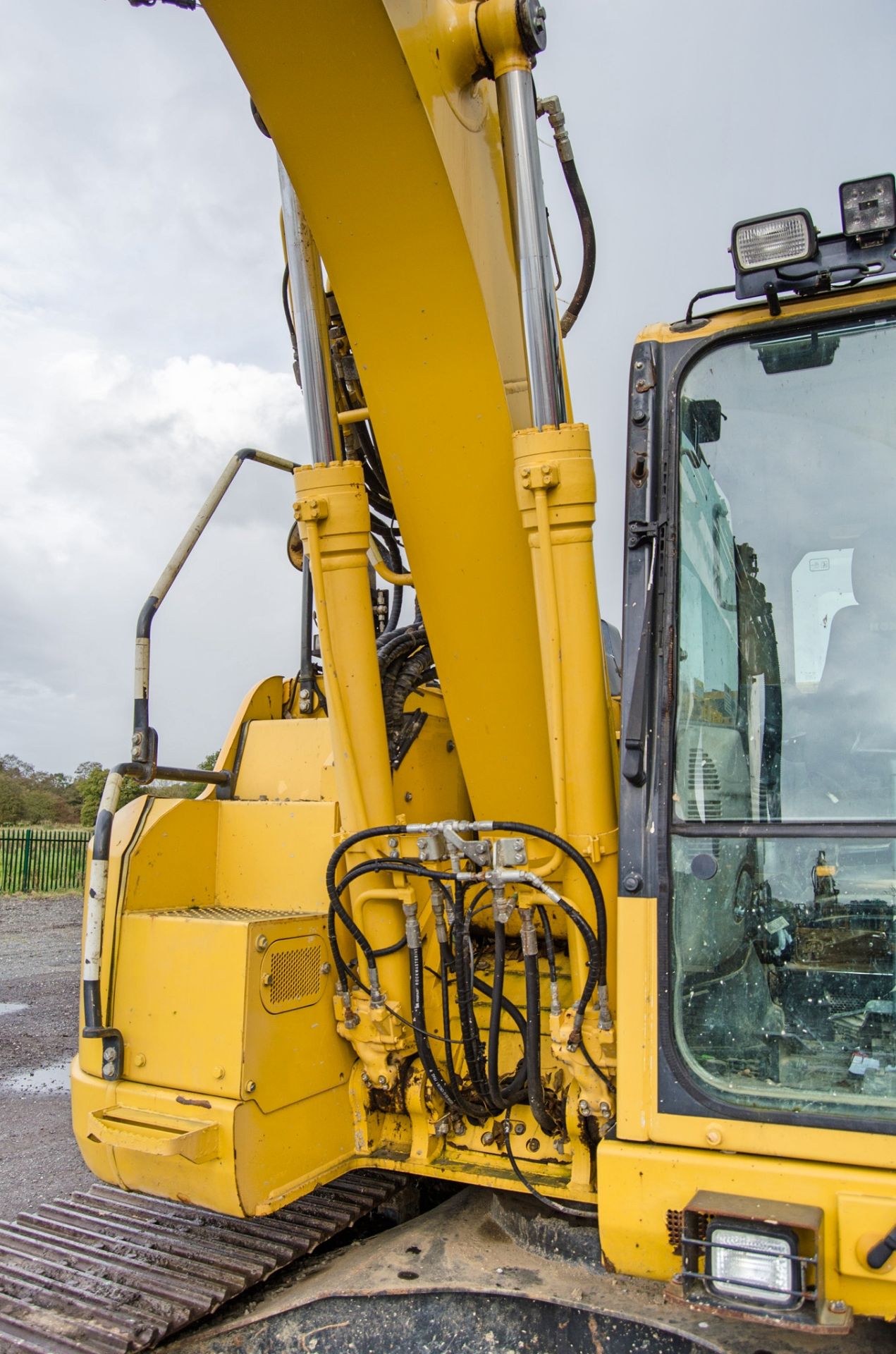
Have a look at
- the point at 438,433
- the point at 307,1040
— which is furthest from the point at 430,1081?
the point at 438,433

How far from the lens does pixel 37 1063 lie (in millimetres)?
6180

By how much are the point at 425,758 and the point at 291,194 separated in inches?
66.5

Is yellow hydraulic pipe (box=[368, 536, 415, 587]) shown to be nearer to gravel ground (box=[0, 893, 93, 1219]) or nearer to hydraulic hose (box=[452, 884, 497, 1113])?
hydraulic hose (box=[452, 884, 497, 1113])

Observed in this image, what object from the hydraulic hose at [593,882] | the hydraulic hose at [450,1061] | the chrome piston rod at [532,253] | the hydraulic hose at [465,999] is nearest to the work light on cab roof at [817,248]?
the chrome piston rod at [532,253]

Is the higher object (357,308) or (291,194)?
(291,194)

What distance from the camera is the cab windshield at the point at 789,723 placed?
2037 millimetres

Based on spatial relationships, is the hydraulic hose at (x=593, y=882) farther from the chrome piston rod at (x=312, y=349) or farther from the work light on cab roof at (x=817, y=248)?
the work light on cab roof at (x=817, y=248)

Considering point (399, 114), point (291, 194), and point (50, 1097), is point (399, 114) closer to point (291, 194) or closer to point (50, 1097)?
point (291, 194)

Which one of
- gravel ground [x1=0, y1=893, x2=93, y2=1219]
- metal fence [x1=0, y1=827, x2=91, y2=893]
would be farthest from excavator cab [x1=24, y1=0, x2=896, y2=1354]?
metal fence [x1=0, y1=827, x2=91, y2=893]

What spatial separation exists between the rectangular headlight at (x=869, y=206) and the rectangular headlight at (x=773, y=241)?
0.26ft

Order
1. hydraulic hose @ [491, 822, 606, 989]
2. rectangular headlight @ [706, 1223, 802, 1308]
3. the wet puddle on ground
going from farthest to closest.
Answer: the wet puddle on ground, hydraulic hose @ [491, 822, 606, 989], rectangular headlight @ [706, 1223, 802, 1308]

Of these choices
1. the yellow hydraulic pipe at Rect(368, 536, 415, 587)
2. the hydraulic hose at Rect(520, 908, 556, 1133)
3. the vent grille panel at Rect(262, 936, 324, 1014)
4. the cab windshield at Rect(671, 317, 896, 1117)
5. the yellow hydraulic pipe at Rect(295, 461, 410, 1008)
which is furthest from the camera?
the yellow hydraulic pipe at Rect(368, 536, 415, 587)

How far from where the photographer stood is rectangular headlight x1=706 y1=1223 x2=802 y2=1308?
6.00ft

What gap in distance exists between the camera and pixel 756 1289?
1.84m
